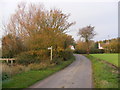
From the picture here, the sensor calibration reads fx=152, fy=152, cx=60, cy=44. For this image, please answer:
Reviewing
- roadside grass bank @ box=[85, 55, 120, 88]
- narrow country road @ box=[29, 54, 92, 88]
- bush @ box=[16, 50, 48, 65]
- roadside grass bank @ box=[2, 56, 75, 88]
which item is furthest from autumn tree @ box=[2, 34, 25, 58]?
roadside grass bank @ box=[85, 55, 120, 88]

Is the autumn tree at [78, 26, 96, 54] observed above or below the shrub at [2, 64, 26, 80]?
above

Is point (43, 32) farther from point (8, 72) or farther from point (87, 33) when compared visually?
point (87, 33)

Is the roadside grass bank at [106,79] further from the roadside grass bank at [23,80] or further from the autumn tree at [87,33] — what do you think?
the autumn tree at [87,33]

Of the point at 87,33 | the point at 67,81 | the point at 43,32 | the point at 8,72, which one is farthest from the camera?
the point at 87,33

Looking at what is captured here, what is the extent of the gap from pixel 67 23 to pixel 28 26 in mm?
6150

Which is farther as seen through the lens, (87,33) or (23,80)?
(87,33)

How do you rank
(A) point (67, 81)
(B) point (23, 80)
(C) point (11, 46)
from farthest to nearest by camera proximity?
1. (C) point (11, 46)
2. (A) point (67, 81)
3. (B) point (23, 80)

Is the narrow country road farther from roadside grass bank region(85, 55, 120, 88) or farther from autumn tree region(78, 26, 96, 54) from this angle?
autumn tree region(78, 26, 96, 54)

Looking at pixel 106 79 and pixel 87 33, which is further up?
pixel 87 33

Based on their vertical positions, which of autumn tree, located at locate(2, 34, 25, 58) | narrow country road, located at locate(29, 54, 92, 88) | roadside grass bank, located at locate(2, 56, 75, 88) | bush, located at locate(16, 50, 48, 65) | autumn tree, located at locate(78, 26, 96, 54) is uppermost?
autumn tree, located at locate(78, 26, 96, 54)

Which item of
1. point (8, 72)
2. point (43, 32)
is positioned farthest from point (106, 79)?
point (43, 32)

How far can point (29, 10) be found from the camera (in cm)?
2617

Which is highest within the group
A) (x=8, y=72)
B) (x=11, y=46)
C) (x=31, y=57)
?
(x=11, y=46)

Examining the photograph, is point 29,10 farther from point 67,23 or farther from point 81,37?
point 81,37
